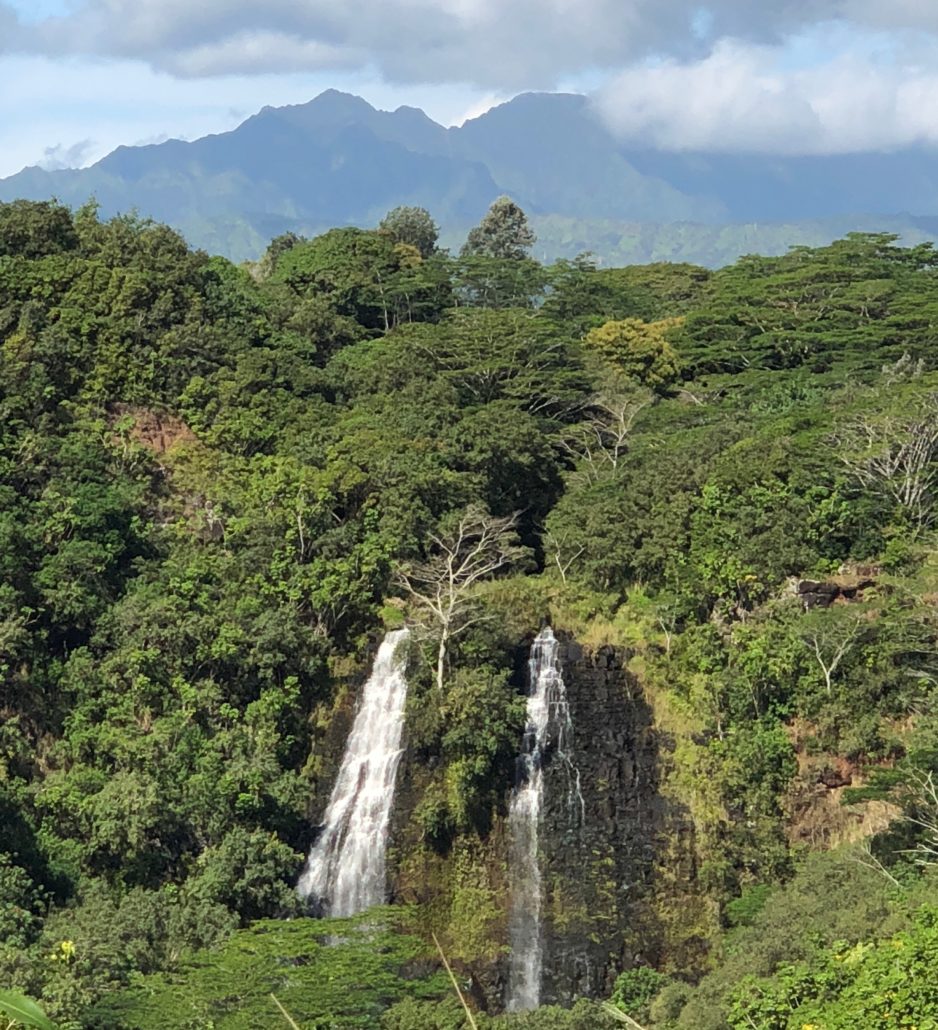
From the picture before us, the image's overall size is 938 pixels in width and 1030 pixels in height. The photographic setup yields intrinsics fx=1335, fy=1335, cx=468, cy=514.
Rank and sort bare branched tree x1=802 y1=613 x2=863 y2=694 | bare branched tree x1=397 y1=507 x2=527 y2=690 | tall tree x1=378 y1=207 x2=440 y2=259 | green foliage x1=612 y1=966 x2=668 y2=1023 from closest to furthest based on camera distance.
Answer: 1. green foliage x1=612 y1=966 x2=668 y2=1023
2. bare branched tree x1=802 y1=613 x2=863 y2=694
3. bare branched tree x1=397 y1=507 x2=527 y2=690
4. tall tree x1=378 y1=207 x2=440 y2=259

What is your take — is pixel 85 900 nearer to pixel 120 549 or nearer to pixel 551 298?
pixel 120 549

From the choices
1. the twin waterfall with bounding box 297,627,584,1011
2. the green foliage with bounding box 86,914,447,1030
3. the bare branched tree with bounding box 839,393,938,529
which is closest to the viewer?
the green foliage with bounding box 86,914,447,1030

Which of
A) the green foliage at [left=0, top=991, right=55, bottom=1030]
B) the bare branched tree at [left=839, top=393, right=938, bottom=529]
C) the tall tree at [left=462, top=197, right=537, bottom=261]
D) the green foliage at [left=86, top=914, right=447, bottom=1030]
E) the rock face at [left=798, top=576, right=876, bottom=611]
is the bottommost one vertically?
the green foliage at [left=86, top=914, right=447, bottom=1030]

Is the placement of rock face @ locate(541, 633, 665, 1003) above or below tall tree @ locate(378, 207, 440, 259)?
below

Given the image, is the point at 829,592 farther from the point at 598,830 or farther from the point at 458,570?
the point at 458,570

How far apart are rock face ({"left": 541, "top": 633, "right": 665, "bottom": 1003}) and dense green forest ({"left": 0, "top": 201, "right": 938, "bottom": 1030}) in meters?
0.30

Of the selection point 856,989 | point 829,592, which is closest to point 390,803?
point 829,592

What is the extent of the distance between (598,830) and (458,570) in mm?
5528

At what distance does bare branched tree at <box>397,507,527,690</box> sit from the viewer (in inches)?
907

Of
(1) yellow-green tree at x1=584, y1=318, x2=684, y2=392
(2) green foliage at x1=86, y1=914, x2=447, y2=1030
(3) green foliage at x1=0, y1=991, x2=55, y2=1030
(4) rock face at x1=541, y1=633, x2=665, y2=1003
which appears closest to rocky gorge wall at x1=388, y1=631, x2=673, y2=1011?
(4) rock face at x1=541, y1=633, x2=665, y2=1003

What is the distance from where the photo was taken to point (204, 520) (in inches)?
1061

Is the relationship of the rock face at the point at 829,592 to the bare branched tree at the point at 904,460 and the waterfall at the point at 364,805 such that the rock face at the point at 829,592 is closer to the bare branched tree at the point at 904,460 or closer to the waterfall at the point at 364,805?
the bare branched tree at the point at 904,460

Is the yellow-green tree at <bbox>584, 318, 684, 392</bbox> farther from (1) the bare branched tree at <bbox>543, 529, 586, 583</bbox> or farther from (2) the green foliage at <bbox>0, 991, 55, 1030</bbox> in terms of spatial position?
(2) the green foliage at <bbox>0, 991, 55, 1030</bbox>

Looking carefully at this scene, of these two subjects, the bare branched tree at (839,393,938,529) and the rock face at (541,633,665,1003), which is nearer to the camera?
the rock face at (541,633,665,1003)
